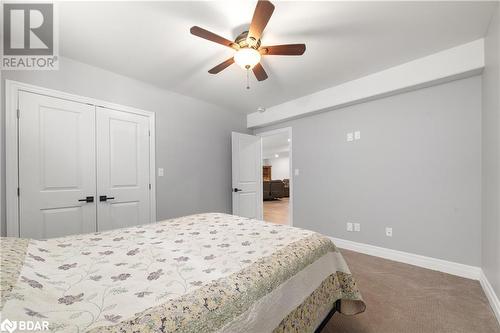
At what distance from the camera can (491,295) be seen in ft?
5.98

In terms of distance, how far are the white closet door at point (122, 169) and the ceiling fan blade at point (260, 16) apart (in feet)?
6.73

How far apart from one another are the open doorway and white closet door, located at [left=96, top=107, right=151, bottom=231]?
323 cm

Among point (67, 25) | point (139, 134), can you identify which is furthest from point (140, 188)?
point (67, 25)

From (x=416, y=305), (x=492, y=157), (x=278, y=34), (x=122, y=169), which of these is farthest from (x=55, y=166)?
(x=492, y=157)

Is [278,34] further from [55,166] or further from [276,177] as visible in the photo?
[276,177]

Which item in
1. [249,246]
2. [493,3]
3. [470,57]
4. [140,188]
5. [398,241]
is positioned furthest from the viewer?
[140,188]

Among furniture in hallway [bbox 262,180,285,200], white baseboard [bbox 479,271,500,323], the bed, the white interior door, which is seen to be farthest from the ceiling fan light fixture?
furniture in hallway [bbox 262,180,285,200]

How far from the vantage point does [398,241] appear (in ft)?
9.09

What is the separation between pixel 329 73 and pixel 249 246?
8.09 feet

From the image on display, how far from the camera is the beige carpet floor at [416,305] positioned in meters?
1.57

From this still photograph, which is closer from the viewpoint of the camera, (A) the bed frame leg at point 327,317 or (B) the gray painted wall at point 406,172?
(A) the bed frame leg at point 327,317

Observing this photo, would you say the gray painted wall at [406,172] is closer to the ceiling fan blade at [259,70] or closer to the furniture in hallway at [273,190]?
the ceiling fan blade at [259,70]

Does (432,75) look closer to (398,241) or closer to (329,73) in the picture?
(329,73)

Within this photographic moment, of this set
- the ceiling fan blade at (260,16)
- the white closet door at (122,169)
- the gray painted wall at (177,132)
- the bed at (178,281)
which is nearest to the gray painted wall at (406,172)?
the gray painted wall at (177,132)
